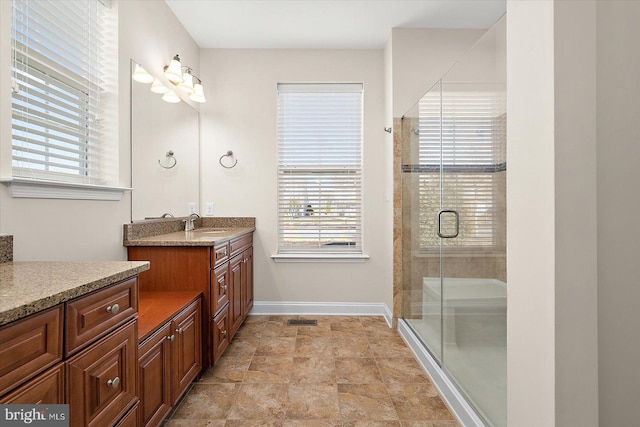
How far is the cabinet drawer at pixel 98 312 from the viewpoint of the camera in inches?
35.0

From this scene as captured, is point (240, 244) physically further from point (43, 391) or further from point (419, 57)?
point (419, 57)

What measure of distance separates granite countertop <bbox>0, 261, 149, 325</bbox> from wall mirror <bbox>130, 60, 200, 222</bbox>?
3.38ft

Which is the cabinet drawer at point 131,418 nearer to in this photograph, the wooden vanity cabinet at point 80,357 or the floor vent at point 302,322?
the wooden vanity cabinet at point 80,357

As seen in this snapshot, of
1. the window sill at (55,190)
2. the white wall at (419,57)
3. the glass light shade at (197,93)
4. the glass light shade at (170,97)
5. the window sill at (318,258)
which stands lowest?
the window sill at (318,258)

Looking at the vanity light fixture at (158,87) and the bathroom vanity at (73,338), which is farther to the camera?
the vanity light fixture at (158,87)

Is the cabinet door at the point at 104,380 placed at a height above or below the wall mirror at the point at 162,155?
below

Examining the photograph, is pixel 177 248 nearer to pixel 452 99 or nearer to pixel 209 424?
pixel 209 424

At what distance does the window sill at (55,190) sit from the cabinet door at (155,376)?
2.61 feet

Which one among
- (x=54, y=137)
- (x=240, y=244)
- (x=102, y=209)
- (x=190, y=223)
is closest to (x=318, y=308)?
(x=240, y=244)

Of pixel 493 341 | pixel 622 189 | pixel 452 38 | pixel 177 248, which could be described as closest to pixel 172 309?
pixel 177 248

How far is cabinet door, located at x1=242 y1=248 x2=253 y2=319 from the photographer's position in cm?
288

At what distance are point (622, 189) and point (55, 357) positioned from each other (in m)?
1.62

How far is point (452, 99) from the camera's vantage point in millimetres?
2053

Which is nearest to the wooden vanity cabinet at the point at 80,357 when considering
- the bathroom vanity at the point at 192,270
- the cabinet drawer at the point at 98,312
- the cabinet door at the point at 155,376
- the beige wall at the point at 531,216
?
the cabinet drawer at the point at 98,312
